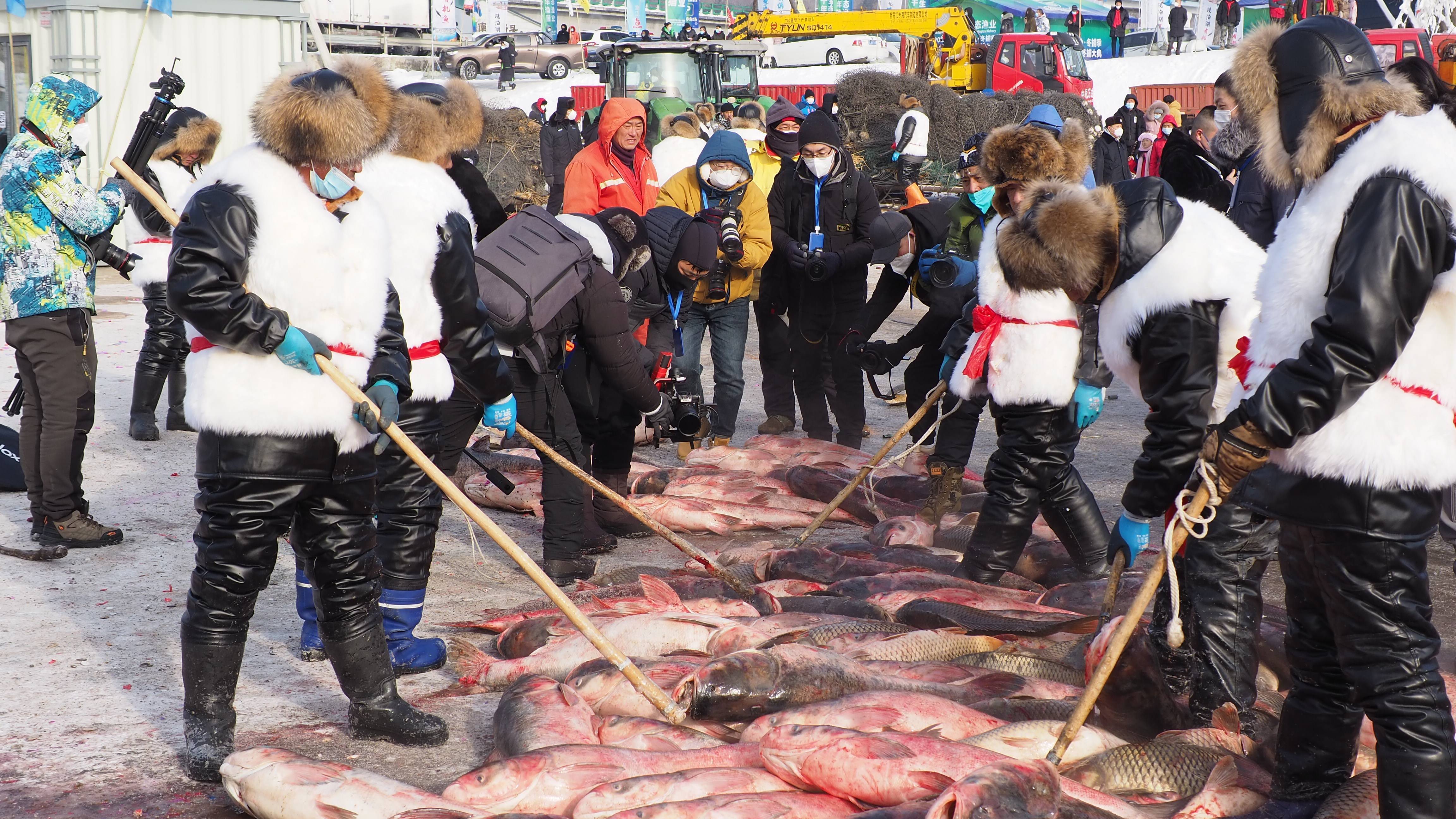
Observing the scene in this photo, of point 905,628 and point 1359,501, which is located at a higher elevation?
point 1359,501

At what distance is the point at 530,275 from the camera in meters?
5.23

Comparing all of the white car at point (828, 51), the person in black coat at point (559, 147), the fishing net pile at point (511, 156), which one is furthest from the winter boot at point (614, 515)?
the white car at point (828, 51)

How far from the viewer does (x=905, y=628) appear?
4520 millimetres

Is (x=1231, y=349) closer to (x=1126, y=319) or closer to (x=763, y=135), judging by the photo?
(x=1126, y=319)

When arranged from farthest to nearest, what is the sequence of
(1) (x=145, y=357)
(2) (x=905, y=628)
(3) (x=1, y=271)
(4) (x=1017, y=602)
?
(1) (x=145, y=357)
(3) (x=1, y=271)
(4) (x=1017, y=602)
(2) (x=905, y=628)

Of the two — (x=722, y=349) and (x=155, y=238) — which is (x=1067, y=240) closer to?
(x=722, y=349)

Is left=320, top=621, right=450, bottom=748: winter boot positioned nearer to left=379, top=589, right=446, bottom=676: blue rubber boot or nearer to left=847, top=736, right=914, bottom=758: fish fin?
left=379, top=589, right=446, bottom=676: blue rubber boot

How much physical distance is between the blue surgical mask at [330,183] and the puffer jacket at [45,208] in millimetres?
2838

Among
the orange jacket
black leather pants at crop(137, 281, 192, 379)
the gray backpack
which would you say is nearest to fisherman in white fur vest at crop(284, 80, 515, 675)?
the gray backpack

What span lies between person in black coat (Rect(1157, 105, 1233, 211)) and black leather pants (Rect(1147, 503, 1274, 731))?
5.30 m

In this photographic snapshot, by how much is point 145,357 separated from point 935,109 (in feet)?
61.9

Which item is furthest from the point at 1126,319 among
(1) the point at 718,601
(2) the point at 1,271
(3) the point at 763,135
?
(3) the point at 763,135

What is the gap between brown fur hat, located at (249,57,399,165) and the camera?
11.2 feet

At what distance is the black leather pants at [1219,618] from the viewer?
12.6 ft
